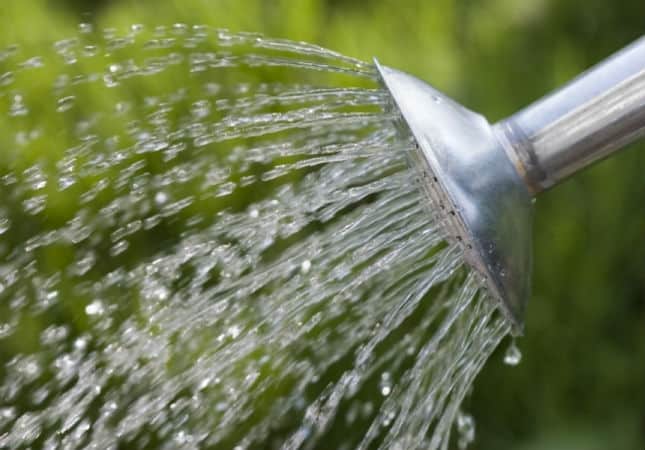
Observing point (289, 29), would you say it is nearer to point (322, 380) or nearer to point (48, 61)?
point (48, 61)

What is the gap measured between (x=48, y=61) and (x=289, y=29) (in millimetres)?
484

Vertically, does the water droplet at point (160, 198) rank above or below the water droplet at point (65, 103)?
below

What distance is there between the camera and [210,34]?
1876 millimetres

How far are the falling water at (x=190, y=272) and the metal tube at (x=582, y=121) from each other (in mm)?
412

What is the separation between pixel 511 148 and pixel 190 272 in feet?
2.84

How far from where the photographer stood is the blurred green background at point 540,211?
186cm

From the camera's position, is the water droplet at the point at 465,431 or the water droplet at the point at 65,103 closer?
the water droplet at the point at 465,431

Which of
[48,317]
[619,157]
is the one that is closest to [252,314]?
[48,317]

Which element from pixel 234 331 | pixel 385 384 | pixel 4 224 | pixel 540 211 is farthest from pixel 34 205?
pixel 540 211

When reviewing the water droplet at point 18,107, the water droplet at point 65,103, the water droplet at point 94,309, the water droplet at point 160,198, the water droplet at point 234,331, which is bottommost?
the water droplet at point 234,331

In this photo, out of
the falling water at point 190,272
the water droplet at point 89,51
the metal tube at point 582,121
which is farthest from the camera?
the water droplet at point 89,51

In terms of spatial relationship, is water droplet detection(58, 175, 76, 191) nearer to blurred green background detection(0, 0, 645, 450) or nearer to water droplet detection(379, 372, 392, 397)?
blurred green background detection(0, 0, 645, 450)

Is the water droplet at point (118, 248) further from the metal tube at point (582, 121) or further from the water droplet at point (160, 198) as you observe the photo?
the metal tube at point (582, 121)

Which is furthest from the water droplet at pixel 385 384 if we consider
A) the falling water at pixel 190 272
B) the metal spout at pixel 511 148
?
the metal spout at pixel 511 148
